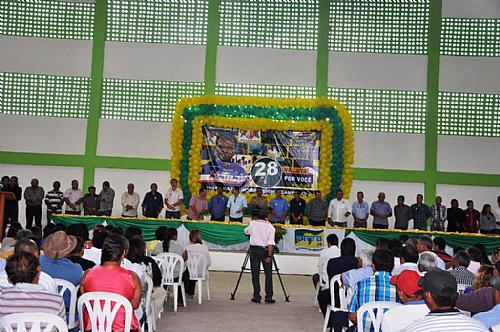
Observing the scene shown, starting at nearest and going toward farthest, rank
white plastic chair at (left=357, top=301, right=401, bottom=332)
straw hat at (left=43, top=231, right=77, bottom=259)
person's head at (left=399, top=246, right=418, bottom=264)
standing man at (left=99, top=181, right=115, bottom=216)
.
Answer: white plastic chair at (left=357, top=301, right=401, bottom=332), straw hat at (left=43, top=231, right=77, bottom=259), person's head at (left=399, top=246, right=418, bottom=264), standing man at (left=99, top=181, right=115, bottom=216)

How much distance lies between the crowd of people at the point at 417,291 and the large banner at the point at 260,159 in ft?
24.8

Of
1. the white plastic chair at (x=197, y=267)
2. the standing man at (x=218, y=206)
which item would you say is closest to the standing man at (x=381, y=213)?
the standing man at (x=218, y=206)

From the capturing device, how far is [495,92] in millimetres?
16688

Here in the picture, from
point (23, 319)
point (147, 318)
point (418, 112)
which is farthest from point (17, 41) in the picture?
point (23, 319)

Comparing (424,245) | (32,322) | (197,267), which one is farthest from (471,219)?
(32,322)

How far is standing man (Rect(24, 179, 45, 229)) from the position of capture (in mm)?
15219

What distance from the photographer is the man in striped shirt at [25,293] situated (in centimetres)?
401

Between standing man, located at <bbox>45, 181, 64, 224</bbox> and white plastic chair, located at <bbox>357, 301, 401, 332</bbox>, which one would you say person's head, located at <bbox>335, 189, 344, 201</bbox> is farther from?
white plastic chair, located at <bbox>357, 301, 401, 332</bbox>

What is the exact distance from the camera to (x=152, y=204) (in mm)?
15258

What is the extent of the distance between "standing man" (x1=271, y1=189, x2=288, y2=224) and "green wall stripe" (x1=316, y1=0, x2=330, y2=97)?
2.95m

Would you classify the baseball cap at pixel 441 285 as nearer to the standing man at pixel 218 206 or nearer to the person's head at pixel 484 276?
the person's head at pixel 484 276

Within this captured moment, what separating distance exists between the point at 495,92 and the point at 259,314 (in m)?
10.5

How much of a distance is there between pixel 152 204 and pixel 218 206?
4.70 ft

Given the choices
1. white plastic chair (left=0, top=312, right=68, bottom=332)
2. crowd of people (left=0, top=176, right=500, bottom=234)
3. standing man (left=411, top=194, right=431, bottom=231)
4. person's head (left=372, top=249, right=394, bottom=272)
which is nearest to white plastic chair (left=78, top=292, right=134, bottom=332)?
white plastic chair (left=0, top=312, right=68, bottom=332)
